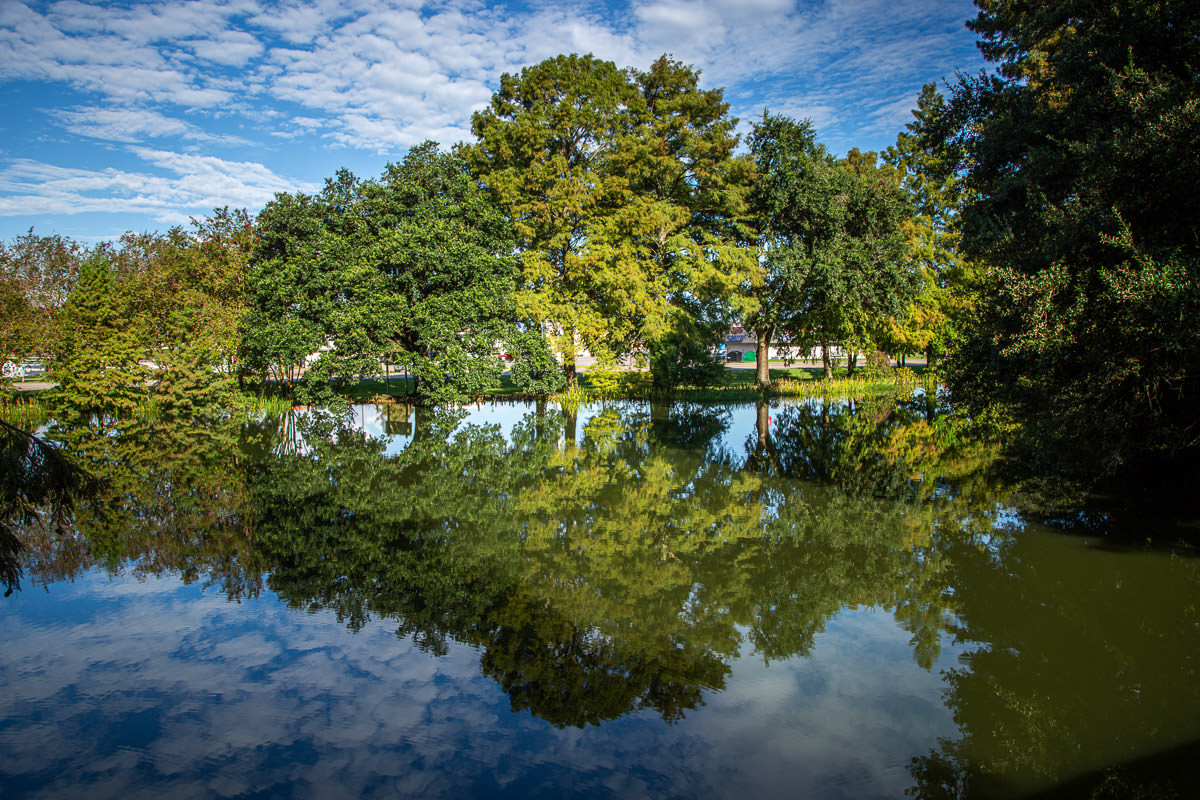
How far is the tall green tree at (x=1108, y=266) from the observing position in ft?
29.7

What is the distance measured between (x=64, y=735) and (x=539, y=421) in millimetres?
17639

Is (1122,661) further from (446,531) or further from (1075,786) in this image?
(446,531)

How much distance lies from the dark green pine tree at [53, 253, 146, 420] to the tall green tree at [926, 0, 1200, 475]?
78.5ft

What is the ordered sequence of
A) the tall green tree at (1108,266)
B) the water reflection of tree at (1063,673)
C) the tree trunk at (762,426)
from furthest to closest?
the tree trunk at (762,426), the tall green tree at (1108,266), the water reflection of tree at (1063,673)

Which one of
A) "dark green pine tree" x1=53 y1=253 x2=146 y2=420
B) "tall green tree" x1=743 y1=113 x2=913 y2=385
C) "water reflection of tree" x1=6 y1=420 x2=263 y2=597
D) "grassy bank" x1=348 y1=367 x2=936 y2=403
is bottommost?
"water reflection of tree" x1=6 y1=420 x2=263 y2=597

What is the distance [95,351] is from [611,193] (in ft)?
61.7

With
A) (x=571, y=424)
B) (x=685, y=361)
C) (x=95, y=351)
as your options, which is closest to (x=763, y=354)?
(x=685, y=361)

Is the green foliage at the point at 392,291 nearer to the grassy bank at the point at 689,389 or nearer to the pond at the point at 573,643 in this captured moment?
the grassy bank at the point at 689,389

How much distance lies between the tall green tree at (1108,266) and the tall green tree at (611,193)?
15169mm

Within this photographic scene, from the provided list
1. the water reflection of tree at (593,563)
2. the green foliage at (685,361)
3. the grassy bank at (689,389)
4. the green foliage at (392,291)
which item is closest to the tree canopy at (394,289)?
the green foliage at (392,291)

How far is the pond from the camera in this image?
4.78 m

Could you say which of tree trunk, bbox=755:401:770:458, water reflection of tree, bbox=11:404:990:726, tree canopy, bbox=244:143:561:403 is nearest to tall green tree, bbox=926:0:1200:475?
water reflection of tree, bbox=11:404:990:726

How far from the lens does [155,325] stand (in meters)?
24.7

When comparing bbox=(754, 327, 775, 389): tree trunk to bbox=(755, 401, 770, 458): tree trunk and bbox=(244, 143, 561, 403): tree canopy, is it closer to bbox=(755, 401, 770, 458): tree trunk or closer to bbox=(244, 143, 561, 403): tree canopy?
bbox=(755, 401, 770, 458): tree trunk
